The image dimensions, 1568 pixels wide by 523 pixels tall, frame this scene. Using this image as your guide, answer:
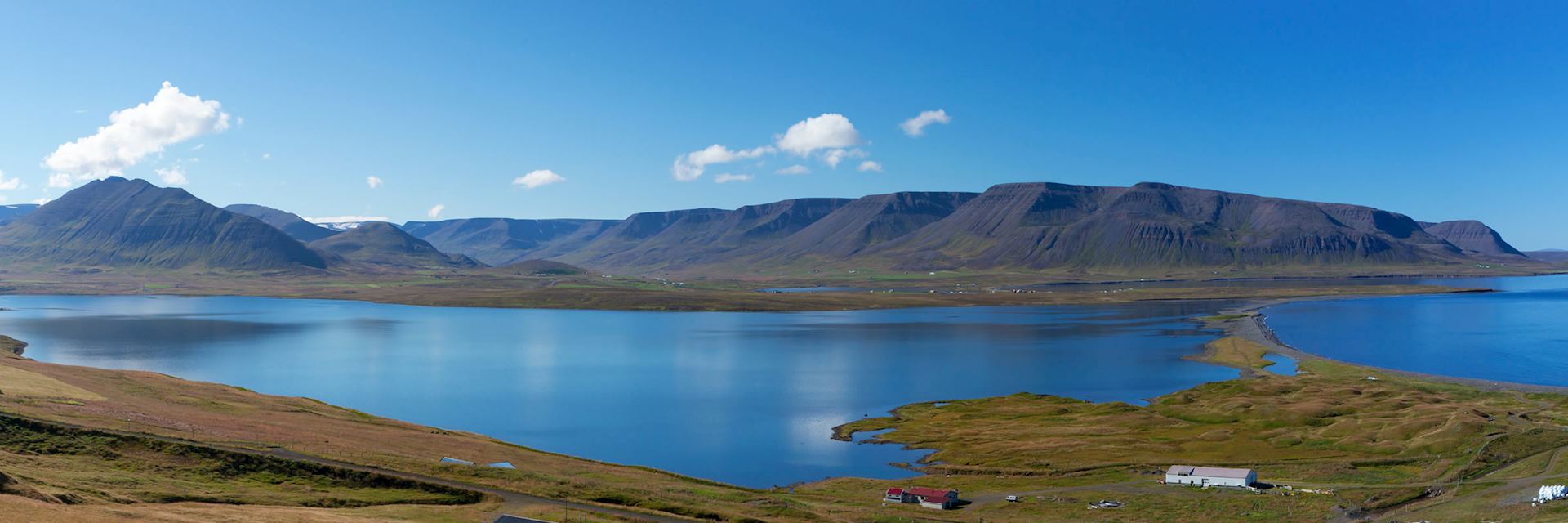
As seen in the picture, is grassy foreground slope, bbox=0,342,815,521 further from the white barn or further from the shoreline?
the shoreline

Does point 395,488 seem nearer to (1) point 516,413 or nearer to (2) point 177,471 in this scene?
(2) point 177,471

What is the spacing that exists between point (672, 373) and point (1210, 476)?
7820 centimetres

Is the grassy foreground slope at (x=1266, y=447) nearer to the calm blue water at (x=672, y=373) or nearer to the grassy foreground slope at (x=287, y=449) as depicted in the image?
the calm blue water at (x=672, y=373)

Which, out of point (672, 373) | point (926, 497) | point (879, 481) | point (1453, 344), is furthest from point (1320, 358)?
point (926, 497)

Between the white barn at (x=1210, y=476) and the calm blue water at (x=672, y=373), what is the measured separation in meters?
20.5

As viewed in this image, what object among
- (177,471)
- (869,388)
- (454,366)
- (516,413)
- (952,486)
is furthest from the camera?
(454,366)

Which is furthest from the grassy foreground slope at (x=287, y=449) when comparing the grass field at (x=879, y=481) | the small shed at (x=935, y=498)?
the small shed at (x=935, y=498)

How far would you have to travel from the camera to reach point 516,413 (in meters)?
97.8

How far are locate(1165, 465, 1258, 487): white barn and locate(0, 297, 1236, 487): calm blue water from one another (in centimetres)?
2053

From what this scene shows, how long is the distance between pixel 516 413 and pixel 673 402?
53.7 ft

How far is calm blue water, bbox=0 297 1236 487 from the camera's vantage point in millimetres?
84062

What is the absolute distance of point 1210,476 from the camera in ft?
203

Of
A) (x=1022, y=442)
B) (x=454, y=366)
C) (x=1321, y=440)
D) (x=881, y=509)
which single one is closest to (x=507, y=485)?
(x=881, y=509)

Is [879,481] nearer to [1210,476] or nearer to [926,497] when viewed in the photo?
[926,497]
